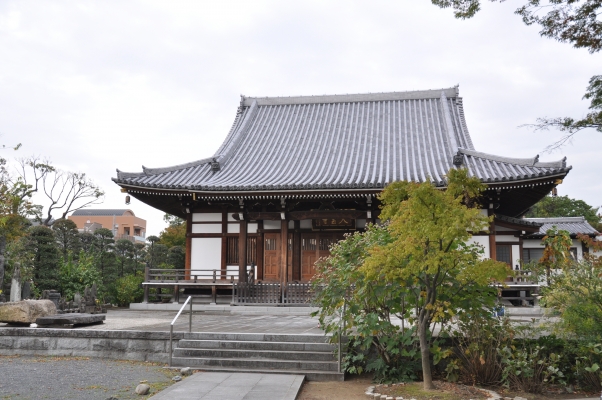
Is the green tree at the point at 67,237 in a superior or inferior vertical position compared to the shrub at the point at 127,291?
superior

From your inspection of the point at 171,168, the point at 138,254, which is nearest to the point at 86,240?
the point at 138,254

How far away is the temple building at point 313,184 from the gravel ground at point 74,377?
314 inches

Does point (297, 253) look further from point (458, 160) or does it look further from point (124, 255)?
point (124, 255)

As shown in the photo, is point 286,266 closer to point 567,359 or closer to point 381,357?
point 381,357

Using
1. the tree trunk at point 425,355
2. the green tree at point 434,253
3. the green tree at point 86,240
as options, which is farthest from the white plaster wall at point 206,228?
the tree trunk at point 425,355

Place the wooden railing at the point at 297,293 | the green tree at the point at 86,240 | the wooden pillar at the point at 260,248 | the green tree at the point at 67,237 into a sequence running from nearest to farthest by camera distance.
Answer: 1. the wooden railing at the point at 297,293
2. the wooden pillar at the point at 260,248
3. the green tree at the point at 67,237
4. the green tree at the point at 86,240

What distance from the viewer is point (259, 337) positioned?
28.5 feet

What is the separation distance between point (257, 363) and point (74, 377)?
2780mm

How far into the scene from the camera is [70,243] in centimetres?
2231

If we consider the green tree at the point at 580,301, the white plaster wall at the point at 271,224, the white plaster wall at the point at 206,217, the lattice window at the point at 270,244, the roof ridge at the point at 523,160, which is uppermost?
the roof ridge at the point at 523,160

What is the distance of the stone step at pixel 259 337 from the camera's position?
849cm

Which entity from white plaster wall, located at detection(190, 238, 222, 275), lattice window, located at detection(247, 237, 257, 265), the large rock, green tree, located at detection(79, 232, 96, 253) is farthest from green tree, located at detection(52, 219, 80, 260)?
the large rock

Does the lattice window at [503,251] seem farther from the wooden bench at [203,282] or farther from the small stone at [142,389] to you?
the small stone at [142,389]

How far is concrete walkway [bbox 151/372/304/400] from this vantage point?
6156mm
